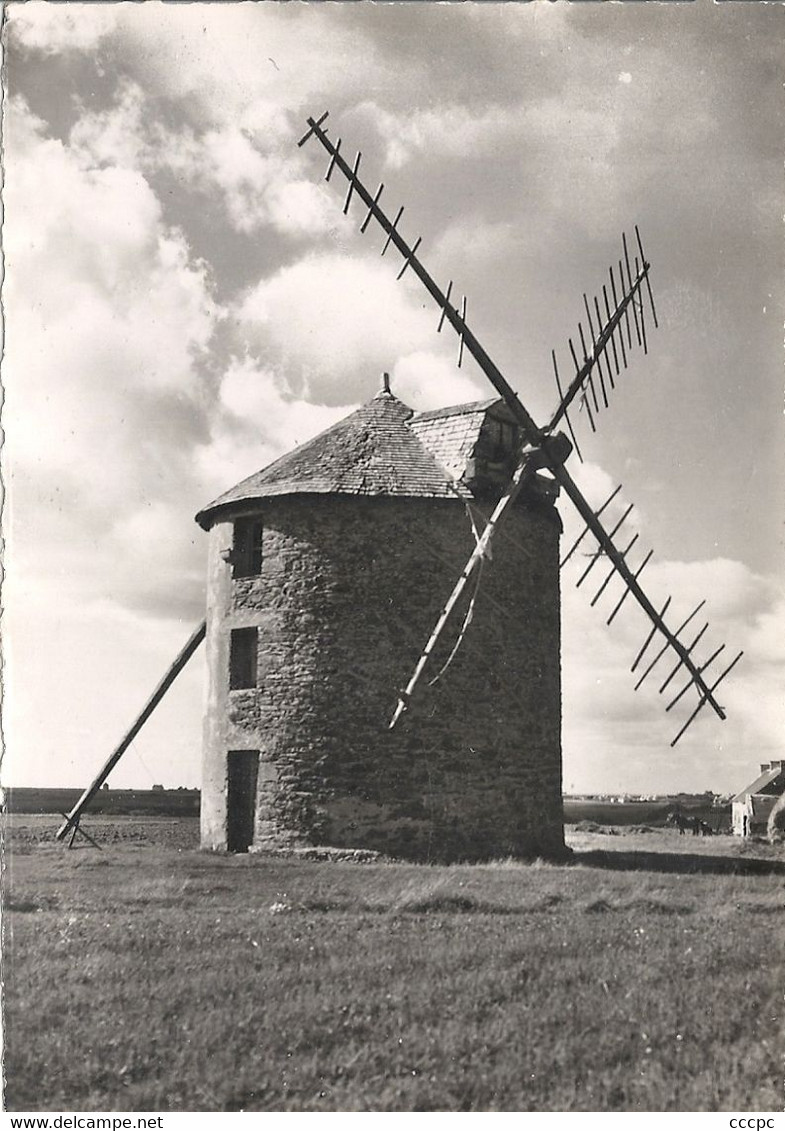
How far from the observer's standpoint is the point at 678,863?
18.2 m

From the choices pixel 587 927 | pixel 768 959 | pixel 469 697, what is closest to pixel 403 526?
pixel 469 697

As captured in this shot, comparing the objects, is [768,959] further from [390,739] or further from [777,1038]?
[390,739]

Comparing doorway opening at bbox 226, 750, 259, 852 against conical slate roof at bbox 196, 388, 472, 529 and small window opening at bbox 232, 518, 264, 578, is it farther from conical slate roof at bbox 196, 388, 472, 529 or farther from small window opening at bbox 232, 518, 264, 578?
conical slate roof at bbox 196, 388, 472, 529

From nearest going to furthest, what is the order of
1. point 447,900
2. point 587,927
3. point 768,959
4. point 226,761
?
1. point 768,959
2. point 587,927
3. point 447,900
4. point 226,761

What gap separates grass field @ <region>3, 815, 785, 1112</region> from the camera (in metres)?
6.88

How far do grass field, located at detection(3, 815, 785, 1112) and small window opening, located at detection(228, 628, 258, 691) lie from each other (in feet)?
18.9

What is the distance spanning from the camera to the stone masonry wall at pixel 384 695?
1664cm

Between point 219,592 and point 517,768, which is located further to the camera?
point 219,592

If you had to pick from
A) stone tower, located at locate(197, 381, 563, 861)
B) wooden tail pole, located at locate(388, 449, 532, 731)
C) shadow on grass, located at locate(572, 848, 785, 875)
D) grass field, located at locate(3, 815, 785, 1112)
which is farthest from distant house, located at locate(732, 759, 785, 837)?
grass field, located at locate(3, 815, 785, 1112)

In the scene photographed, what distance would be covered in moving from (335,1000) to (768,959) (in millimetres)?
4214

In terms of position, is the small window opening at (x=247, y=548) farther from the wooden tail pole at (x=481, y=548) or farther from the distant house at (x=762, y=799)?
the distant house at (x=762, y=799)

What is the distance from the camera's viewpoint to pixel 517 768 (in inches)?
697

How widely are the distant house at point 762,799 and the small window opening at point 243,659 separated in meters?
24.0

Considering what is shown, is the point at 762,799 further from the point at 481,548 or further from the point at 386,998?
the point at 386,998
